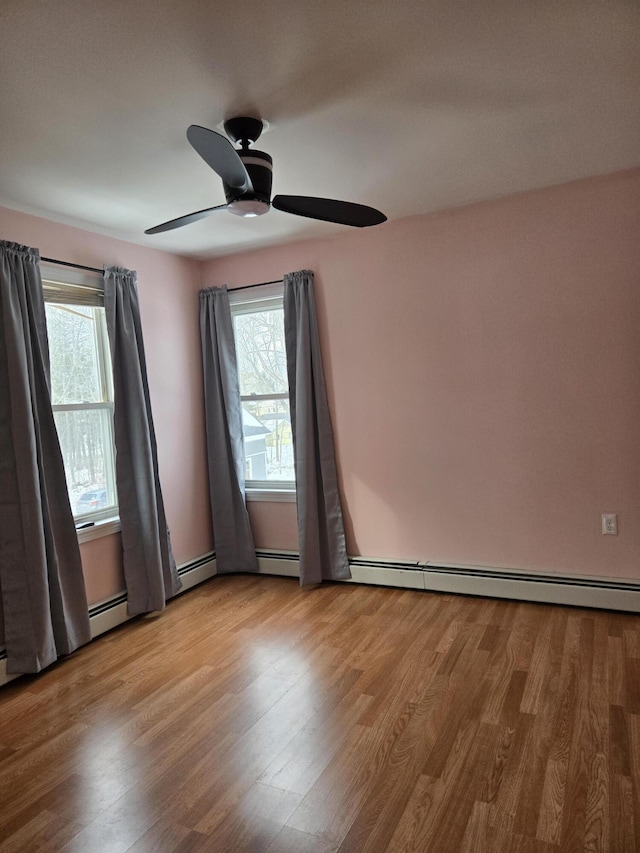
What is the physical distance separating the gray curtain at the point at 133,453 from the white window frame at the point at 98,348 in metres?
0.09

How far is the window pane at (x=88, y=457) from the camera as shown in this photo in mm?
3490

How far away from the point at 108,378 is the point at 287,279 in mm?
1408

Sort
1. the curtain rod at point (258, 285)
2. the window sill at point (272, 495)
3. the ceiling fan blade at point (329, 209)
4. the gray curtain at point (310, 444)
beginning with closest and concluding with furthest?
1. the ceiling fan blade at point (329, 209)
2. the gray curtain at point (310, 444)
3. the curtain rod at point (258, 285)
4. the window sill at point (272, 495)

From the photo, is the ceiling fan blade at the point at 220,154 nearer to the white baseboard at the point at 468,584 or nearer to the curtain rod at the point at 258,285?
the curtain rod at the point at 258,285

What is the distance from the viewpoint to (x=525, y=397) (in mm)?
3516

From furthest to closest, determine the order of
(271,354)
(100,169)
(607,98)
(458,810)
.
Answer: (271,354) → (100,169) → (607,98) → (458,810)

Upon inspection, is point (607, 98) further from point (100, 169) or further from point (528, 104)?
point (100, 169)

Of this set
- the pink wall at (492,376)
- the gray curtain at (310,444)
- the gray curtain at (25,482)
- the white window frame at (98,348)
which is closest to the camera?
the gray curtain at (25,482)

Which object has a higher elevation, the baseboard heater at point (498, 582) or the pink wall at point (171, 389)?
the pink wall at point (171, 389)

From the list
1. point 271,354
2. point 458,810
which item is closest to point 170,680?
→ point 458,810

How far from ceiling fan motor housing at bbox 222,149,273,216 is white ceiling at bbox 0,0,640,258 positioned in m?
0.15

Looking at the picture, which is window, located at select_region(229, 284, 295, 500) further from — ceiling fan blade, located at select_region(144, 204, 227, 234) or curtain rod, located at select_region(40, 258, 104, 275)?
ceiling fan blade, located at select_region(144, 204, 227, 234)

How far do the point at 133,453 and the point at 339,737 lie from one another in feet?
7.07

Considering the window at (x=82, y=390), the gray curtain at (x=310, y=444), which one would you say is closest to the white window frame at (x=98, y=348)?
the window at (x=82, y=390)
